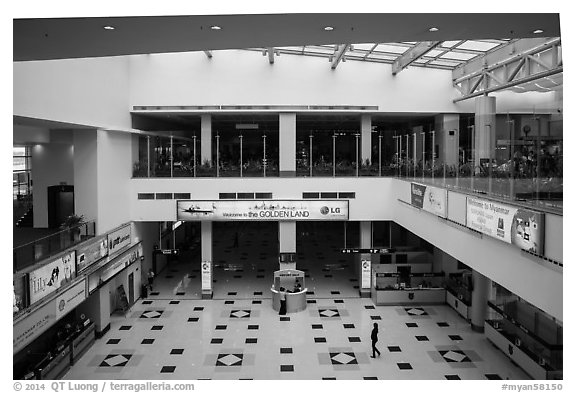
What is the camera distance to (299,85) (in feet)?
58.1

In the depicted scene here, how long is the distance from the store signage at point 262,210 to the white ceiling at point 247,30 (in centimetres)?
1160

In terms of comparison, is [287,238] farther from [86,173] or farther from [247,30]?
[247,30]

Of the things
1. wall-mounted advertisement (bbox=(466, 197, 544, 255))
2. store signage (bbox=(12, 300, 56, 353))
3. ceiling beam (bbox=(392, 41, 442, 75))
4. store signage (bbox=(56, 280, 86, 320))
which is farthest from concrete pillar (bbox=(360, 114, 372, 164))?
store signage (bbox=(12, 300, 56, 353))

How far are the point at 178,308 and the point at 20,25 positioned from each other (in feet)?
41.7

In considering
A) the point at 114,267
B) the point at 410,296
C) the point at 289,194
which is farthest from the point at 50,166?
the point at 410,296

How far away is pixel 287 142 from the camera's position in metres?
18.3

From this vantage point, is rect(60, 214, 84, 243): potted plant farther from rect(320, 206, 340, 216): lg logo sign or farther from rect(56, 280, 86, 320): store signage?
rect(320, 206, 340, 216): lg logo sign

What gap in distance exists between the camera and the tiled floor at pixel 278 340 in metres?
11.1

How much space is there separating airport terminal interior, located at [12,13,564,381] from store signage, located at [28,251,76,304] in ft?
0.26

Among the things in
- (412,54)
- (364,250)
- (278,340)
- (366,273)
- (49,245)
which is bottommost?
(278,340)

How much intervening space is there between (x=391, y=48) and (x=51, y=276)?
442 inches

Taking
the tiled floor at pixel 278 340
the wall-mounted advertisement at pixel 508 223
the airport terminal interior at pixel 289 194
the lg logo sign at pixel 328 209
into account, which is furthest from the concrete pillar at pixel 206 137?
the wall-mounted advertisement at pixel 508 223
